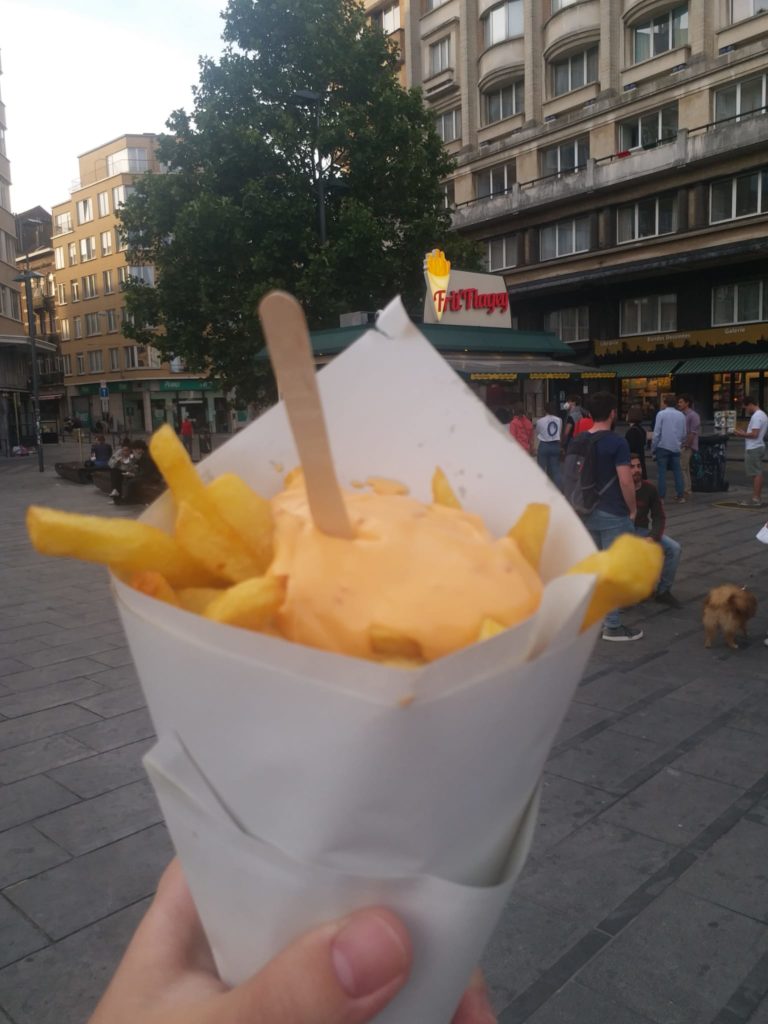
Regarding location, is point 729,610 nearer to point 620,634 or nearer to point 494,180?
point 620,634

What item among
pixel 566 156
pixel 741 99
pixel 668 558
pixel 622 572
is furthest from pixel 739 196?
pixel 622 572

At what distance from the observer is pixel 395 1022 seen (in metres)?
1.16

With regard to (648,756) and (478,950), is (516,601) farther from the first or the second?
(648,756)

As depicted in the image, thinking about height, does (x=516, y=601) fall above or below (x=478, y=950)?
above

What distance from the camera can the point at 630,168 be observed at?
94.8ft

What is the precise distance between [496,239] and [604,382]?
8.31m

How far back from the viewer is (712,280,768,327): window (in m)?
27.3

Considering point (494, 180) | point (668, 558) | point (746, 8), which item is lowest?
point (668, 558)

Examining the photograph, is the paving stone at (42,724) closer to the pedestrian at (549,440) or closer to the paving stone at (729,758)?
the paving stone at (729,758)

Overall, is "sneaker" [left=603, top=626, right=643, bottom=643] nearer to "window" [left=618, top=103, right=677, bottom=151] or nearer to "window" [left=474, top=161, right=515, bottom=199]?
"window" [left=618, top=103, right=677, bottom=151]

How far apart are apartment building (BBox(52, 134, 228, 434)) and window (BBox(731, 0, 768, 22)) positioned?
38.4 m

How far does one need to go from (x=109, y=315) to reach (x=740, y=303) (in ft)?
154

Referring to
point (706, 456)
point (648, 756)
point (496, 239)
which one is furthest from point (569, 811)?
point (496, 239)

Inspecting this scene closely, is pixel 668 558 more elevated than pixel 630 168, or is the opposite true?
pixel 630 168
